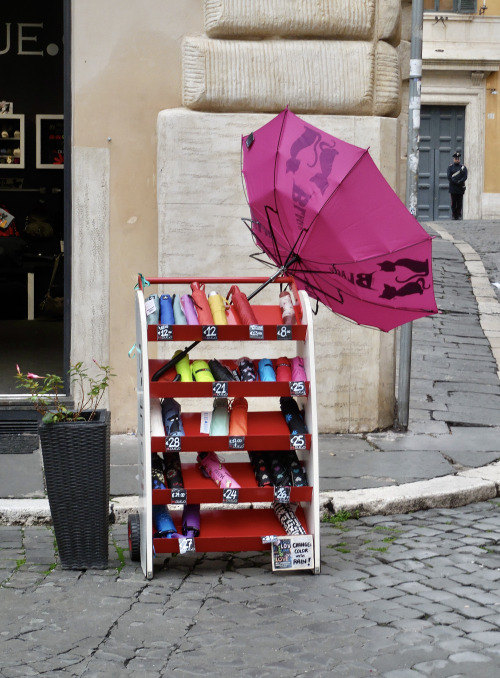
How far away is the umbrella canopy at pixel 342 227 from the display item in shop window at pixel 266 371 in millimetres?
431

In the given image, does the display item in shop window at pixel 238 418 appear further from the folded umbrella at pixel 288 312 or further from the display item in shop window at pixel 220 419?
the folded umbrella at pixel 288 312

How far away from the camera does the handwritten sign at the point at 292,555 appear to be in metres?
5.03

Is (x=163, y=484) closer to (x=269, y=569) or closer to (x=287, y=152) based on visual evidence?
(x=269, y=569)

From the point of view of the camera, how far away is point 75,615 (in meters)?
4.45

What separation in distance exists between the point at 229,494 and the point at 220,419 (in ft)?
1.23

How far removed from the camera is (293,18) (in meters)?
7.68

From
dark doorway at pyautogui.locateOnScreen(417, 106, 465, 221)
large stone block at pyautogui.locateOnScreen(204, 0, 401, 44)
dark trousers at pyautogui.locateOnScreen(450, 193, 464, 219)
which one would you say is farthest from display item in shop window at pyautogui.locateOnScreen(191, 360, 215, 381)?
dark doorway at pyautogui.locateOnScreen(417, 106, 465, 221)

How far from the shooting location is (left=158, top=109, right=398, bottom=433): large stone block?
769 centimetres

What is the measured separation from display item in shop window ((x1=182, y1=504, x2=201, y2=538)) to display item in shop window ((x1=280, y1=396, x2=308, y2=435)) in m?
0.63

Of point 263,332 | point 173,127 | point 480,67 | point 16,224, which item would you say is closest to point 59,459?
point 263,332

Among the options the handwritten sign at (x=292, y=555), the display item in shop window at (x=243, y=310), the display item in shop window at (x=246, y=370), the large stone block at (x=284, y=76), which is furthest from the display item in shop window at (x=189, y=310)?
the large stone block at (x=284, y=76)

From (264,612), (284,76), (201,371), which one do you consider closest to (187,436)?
(201,371)

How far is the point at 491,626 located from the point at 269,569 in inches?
48.7

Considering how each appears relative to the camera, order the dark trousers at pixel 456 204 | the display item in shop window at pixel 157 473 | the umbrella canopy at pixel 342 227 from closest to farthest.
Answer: the umbrella canopy at pixel 342 227
the display item in shop window at pixel 157 473
the dark trousers at pixel 456 204
